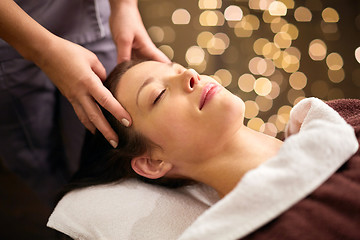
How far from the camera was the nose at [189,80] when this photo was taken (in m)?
1.00

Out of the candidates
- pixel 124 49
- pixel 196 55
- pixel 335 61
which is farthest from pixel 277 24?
pixel 124 49

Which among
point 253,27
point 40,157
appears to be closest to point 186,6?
point 253,27

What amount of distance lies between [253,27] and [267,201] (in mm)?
1505

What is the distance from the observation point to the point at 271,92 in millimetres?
2045

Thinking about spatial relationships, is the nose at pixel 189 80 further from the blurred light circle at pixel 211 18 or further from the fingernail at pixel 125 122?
the blurred light circle at pixel 211 18

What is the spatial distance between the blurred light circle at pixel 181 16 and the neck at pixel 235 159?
4.02 feet

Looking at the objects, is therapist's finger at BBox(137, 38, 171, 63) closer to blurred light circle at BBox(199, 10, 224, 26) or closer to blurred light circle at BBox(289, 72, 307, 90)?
blurred light circle at BBox(199, 10, 224, 26)

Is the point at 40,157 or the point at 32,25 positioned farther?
the point at 40,157

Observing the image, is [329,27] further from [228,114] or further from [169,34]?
[228,114]

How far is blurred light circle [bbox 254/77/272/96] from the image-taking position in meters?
2.04

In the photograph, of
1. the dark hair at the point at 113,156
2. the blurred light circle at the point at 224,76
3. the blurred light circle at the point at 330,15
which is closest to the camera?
the dark hair at the point at 113,156

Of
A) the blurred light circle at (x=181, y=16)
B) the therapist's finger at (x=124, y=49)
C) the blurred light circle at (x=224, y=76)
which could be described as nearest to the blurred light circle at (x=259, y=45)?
the blurred light circle at (x=224, y=76)

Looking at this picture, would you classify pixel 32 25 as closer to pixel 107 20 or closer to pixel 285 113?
pixel 107 20

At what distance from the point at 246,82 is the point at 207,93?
112cm
